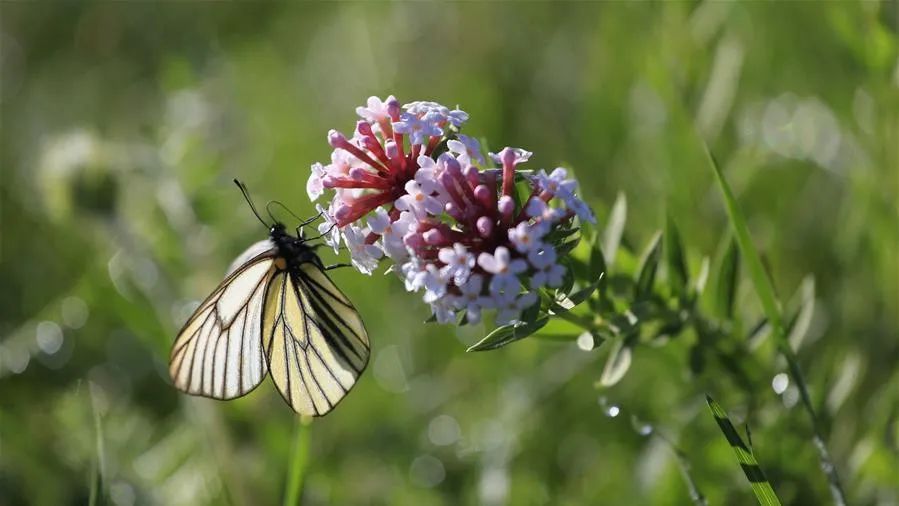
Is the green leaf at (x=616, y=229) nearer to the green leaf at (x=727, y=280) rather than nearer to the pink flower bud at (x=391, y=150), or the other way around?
the green leaf at (x=727, y=280)

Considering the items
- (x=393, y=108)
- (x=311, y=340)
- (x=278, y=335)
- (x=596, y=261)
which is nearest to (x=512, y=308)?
(x=596, y=261)

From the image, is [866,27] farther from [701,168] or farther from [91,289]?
[91,289]

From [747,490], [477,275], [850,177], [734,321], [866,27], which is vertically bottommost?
[747,490]

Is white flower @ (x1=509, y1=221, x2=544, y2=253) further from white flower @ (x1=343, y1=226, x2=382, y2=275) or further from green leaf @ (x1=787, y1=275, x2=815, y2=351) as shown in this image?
green leaf @ (x1=787, y1=275, x2=815, y2=351)

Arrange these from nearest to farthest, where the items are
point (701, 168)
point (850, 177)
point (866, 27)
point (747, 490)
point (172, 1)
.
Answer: point (747, 490) < point (866, 27) < point (850, 177) < point (701, 168) < point (172, 1)

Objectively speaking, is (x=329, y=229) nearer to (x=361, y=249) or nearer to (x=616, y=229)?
(x=361, y=249)

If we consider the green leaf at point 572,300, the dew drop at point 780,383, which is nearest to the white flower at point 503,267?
the green leaf at point 572,300

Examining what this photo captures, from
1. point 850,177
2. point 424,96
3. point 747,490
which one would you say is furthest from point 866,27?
point 424,96
